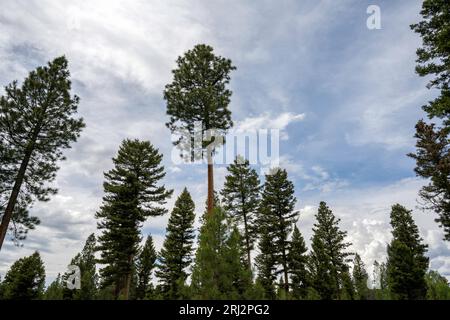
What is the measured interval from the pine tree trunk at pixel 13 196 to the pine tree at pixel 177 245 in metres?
16.9

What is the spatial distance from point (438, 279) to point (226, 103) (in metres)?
13.7

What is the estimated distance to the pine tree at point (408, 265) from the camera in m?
32.3

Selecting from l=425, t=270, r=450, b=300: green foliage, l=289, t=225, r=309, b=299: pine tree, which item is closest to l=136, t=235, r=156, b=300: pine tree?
l=289, t=225, r=309, b=299: pine tree

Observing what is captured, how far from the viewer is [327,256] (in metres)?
32.2

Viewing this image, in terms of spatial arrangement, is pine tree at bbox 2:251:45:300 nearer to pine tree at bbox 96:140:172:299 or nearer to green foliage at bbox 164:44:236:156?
pine tree at bbox 96:140:172:299

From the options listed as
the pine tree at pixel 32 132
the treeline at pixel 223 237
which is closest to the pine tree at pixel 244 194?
the treeline at pixel 223 237

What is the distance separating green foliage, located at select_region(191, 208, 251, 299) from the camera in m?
9.78

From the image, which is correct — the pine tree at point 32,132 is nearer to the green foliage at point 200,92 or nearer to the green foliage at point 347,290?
the green foliage at point 200,92

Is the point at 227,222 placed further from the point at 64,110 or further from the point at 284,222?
the point at 284,222

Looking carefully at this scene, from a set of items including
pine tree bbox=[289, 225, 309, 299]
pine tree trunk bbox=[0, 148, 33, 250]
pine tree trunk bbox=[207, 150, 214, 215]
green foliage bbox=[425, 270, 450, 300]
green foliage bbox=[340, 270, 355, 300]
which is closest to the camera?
green foliage bbox=[425, 270, 450, 300]

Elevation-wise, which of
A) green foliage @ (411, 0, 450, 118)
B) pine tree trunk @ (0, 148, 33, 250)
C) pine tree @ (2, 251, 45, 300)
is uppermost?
green foliage @ (411, 0, 450, 118)

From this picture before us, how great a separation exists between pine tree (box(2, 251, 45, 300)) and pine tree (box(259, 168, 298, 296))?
2746cm

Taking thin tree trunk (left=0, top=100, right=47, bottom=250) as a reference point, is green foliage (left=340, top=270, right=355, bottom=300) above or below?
below
